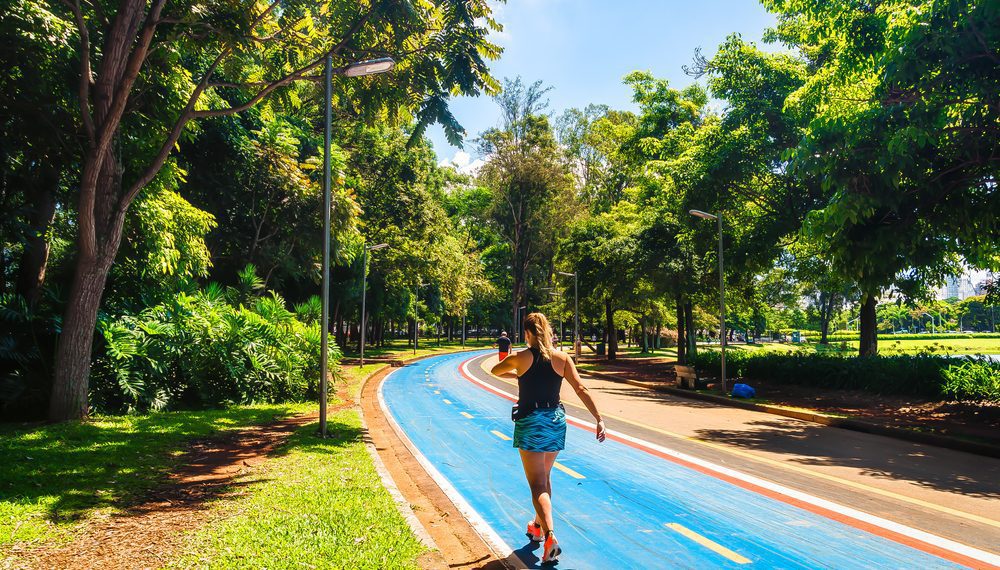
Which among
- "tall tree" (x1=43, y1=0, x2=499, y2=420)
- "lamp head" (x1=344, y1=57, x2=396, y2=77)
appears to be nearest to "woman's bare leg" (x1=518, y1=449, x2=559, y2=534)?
"lamp head" (x1=344, y1=57, x2=396, y2=77)

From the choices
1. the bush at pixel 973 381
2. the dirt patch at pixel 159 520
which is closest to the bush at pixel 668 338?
the bush at pixel 973 381

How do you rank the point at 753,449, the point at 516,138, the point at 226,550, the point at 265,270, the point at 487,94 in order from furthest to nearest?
the point at 516,138 → the point at 265,270 → the point at 487,94 → the point at 753,449 → the point at 226,550

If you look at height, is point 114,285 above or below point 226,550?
above

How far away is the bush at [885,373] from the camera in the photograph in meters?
14.2

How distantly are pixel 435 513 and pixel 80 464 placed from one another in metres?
4.87

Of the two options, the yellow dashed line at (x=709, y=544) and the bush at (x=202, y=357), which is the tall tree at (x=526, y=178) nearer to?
the bush at (x=202, y=357)

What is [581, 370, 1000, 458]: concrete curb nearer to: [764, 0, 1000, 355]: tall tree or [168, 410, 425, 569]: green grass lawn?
[764, 0, 1000, 355]: tall tree

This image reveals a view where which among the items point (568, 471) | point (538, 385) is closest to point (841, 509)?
point (568, 471)

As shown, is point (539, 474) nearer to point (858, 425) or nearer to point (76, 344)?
point (76, 344)

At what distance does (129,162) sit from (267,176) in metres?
9.18

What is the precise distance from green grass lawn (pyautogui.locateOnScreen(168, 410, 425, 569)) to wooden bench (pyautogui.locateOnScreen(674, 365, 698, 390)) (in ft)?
51.1

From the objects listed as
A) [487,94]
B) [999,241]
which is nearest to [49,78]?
[487,94]

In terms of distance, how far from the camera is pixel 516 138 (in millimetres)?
56500

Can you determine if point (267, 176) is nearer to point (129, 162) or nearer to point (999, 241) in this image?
point (129, 162)
